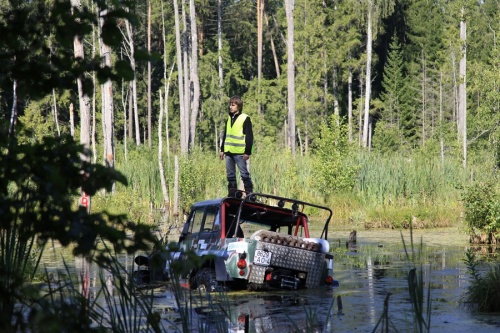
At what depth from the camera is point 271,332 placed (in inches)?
382

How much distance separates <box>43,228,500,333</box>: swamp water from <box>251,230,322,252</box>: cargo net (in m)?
0.61

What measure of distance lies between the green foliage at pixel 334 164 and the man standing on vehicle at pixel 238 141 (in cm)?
1491

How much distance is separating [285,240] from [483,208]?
8.82 metres

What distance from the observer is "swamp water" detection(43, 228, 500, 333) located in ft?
29.6

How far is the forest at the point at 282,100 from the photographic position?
5.26 meters

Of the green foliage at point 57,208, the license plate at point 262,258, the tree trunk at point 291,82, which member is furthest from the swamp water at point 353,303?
the tree trunk at point 291,82

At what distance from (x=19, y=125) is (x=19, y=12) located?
0.66 metres

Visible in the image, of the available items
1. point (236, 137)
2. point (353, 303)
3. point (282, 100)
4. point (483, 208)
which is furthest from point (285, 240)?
point (282, 100)

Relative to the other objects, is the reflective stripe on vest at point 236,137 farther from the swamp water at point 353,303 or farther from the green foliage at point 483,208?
the green foliage at point 483,208

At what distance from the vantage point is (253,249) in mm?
12570

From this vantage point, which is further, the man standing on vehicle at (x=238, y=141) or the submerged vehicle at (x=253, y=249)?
the man standing on vehicle at (x=238, y=141)

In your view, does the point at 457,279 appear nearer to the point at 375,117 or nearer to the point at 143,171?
the point at 143,171

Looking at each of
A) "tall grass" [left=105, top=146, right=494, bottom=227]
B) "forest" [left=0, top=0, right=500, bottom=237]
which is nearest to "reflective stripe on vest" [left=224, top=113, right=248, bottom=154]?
"forest" [left=0, top=0, right=500, bottom=237]

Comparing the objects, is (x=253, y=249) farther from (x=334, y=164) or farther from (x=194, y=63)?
(x=194, y=63)
